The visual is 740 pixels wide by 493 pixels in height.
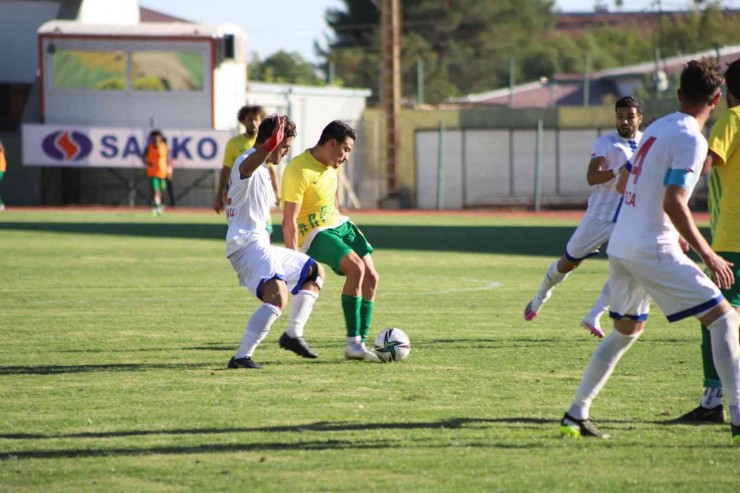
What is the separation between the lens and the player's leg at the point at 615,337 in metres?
7.23

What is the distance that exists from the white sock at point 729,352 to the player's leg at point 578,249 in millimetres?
5062

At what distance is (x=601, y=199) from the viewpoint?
40.5 feet

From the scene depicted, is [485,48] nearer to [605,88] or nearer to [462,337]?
[605,88]

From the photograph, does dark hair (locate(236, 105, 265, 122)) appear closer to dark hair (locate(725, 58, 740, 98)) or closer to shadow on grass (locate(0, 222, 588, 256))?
dark hair (locate(725, 58, 740, 98))

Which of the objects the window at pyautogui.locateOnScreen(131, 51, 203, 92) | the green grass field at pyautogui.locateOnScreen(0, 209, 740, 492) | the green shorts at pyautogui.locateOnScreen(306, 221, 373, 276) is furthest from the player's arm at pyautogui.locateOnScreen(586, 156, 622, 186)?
the window at pyautogui.locateOnScreen(131, 51, 203, 92)

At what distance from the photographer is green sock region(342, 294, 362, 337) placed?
1042 cm

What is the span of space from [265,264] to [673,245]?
12.4ft

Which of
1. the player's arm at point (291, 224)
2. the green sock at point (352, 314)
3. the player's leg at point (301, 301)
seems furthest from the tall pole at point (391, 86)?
the player's arm at point (291, 224)

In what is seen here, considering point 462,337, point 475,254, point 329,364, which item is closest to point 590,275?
point 475,254

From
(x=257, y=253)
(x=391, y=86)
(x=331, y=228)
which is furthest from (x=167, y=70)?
(x=257, y=253)

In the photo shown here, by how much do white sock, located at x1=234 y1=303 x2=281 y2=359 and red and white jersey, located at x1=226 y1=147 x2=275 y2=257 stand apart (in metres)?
0.53

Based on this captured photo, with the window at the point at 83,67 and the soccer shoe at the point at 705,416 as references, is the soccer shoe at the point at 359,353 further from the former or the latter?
the window at the point at 83,67

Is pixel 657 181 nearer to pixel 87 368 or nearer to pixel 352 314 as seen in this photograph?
pixel 352 314

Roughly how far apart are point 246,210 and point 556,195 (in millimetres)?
33025
